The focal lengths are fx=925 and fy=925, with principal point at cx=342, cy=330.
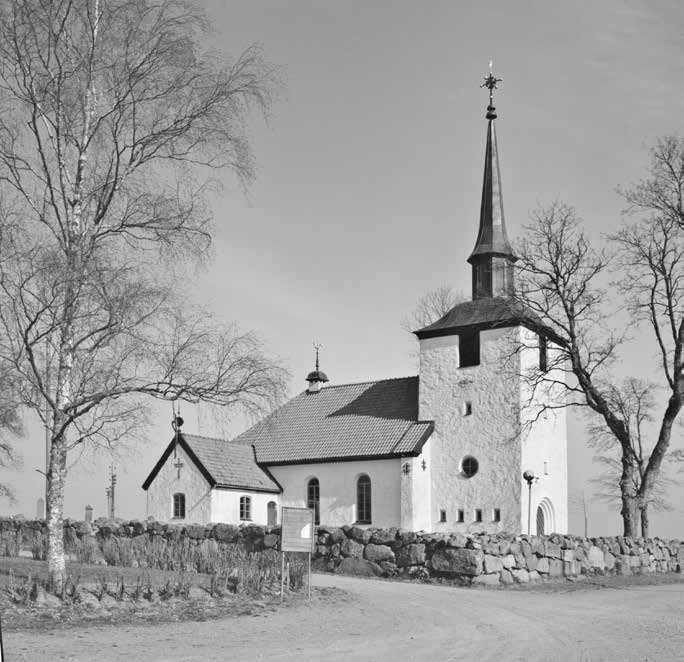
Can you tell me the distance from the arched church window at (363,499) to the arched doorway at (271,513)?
4008 millimetres

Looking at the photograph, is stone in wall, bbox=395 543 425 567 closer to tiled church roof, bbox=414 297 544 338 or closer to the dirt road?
the dirt road

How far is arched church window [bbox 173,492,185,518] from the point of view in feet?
120

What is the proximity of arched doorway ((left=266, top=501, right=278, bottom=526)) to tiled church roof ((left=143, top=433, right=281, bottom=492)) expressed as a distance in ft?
2.06

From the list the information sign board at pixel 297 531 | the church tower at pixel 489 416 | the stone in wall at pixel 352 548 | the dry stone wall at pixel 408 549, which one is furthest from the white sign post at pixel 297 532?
the church tower at pixel 489 416

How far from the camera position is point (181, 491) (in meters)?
36.7

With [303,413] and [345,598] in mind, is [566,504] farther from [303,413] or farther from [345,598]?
[345,598]

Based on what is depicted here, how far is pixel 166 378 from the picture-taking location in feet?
51.3

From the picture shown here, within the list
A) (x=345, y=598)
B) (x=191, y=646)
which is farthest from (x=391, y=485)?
(x=191, y=646)

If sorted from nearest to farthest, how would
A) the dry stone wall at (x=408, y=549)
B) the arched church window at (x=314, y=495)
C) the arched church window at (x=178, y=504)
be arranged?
the dry stone wall at (x=408, y=549) → the arched church window at (x=178, y=504) → the arched church window at (x=314, y=495)

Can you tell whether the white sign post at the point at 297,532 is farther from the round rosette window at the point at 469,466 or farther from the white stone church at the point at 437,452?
the round rosette window at the point at 469,466

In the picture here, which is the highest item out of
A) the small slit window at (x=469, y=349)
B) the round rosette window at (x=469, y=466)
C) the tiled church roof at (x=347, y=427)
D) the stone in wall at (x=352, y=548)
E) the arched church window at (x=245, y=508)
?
the small slit window at (x=469, y=349)

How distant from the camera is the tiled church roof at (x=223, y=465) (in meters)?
36.4

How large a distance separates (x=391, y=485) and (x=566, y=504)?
704 cm

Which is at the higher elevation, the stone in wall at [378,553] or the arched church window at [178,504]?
the arched church window at [178,504]
